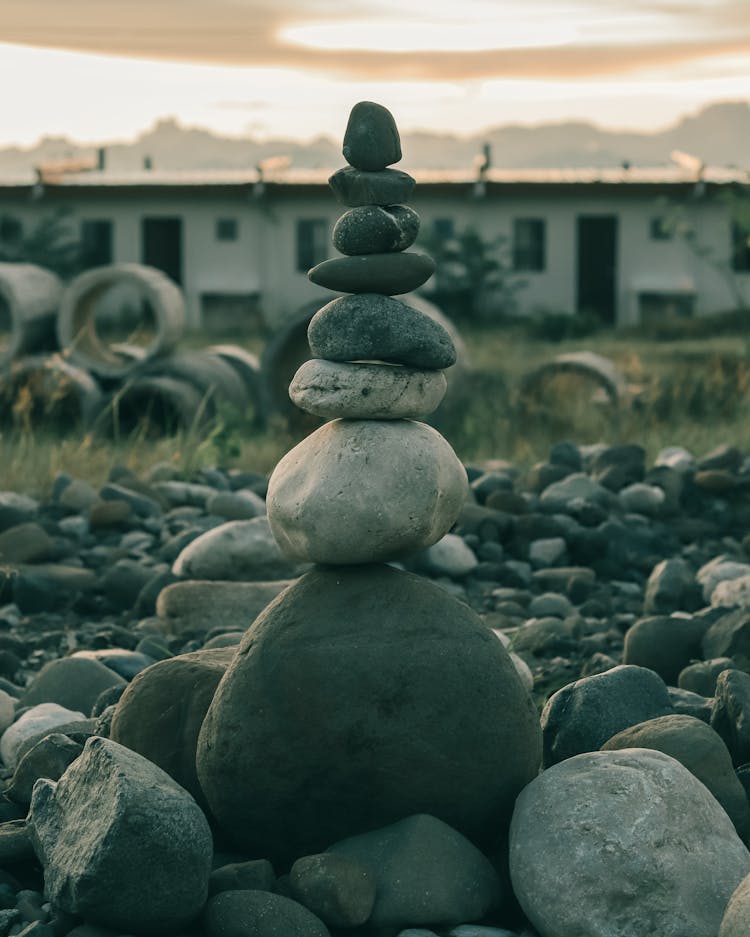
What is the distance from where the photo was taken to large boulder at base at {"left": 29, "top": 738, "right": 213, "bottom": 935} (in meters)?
3.45

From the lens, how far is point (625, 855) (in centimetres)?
355

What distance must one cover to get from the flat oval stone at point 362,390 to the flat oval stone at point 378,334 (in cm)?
4

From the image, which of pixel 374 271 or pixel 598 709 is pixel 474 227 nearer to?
pixel 598 709

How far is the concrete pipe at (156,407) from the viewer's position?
1315 cm

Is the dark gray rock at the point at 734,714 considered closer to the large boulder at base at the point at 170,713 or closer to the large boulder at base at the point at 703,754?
the large boulder at base at the point at 703,754

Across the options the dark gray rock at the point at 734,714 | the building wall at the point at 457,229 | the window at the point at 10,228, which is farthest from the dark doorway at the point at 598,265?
the dark gray rock at the point at 734,714

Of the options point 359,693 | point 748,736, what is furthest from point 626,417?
point 359,693

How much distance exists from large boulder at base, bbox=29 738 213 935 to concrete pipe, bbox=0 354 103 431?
9791mm

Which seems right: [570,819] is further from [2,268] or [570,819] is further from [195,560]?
[2,268]

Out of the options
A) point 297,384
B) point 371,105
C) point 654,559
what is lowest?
point 654,559

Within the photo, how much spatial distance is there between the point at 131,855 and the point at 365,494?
3.76 ft

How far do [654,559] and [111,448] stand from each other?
5.34 m

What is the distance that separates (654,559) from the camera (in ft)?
28.7

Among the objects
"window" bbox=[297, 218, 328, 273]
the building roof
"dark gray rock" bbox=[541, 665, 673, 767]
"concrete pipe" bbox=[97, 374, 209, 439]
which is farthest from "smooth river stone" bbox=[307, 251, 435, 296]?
"window" bbox=[297, 218, 328, 273]
